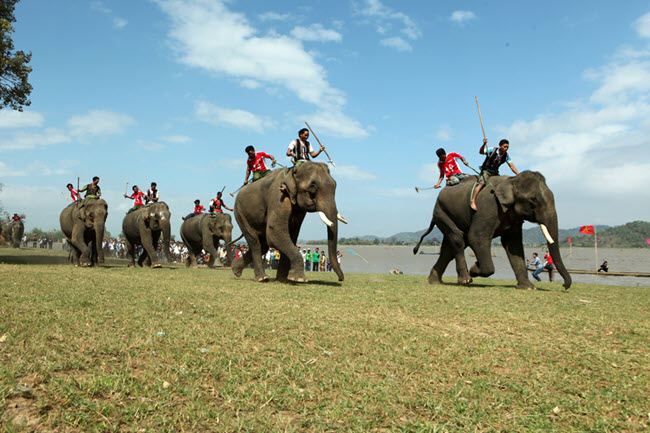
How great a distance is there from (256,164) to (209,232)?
9.50 m

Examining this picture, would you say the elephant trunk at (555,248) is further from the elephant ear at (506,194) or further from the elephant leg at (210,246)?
the elephant leg at (210,246)

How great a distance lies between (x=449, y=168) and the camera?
44.3 feet

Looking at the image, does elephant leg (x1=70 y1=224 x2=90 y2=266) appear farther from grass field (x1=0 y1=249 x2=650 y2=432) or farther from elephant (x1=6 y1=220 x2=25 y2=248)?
elephant (x1=6 y1=220 x2=25 y2=248)

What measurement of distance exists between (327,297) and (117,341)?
13.2ft

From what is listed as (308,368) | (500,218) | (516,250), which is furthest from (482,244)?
(308,368)

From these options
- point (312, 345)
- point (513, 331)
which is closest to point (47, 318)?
point (312, 345)

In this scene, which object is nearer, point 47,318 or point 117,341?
point 117,341

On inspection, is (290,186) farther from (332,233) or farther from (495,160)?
(495,160)

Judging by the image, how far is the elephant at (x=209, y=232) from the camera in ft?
68.3

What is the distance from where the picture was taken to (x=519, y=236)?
1194 cm

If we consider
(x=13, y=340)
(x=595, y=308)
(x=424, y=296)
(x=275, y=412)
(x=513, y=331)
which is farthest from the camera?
(x=424, y=296)

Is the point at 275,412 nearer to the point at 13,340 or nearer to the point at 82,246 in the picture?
the point at 13,340

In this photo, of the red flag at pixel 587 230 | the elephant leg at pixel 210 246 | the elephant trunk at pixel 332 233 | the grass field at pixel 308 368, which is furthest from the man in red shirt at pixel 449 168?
the red flag at pixel 587 230

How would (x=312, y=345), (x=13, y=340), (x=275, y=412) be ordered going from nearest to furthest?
1. (x=275, y=412)
2. (x=13, y=340)
3. (x=312, y=345)
